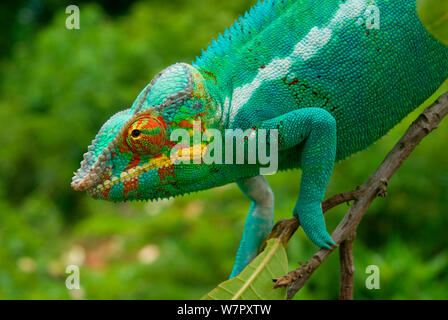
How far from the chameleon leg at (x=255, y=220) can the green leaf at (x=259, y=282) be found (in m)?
0.25

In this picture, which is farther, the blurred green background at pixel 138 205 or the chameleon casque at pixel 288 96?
the blurred green background at pixel 138 205

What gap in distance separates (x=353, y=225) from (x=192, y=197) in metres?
2.40

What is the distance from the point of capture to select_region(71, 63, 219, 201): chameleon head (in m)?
1.24

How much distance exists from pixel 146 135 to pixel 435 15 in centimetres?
75

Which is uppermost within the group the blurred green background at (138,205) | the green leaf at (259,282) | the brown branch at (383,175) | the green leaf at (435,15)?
the blurred green background at (138,205)

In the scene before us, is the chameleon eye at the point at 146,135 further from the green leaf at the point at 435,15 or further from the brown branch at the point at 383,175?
the green leaf at the point at 435,15

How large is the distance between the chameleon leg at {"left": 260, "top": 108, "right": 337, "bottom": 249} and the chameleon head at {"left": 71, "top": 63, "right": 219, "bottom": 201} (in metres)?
0.21

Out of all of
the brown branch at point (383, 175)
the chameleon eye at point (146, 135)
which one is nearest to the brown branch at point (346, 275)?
the brown branch at point (383, 175)

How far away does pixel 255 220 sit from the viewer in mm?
1583

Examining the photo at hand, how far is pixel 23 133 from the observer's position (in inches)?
265

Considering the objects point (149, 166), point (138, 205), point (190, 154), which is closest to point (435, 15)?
point (190, 154)

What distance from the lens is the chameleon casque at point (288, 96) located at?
1.26 m

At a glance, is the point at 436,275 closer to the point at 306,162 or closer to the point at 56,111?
the point at 306,162

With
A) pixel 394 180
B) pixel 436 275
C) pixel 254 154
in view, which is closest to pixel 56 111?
pixel 394 180
